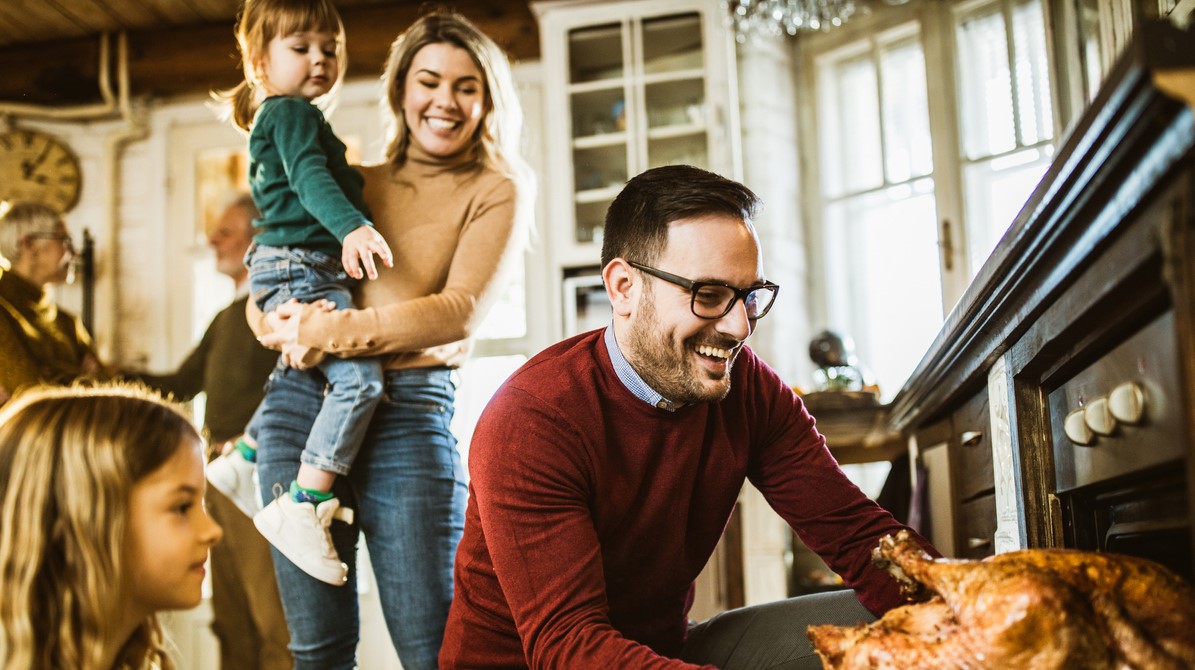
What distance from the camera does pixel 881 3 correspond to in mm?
3652

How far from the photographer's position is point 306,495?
1868 mm

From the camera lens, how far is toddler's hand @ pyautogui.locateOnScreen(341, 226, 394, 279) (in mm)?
1845

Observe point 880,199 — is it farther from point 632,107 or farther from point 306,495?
point 306,495

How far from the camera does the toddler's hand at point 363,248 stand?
1.84m

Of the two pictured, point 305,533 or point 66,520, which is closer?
point 66,520

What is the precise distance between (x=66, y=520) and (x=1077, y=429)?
107 cm

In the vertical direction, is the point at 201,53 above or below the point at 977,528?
above

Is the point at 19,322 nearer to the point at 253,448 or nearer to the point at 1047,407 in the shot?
the point at 253,448

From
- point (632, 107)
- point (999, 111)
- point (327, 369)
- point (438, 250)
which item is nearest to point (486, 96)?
point (438, 250)

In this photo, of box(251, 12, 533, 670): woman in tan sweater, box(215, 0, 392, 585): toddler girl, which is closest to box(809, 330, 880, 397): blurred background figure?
box(251, 12, 533, 670): woman in tan sweater

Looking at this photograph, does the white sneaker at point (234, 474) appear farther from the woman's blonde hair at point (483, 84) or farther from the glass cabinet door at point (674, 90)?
the glass cabinet door at point (674, 90)

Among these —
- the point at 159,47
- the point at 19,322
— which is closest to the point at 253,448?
the point at 19,322

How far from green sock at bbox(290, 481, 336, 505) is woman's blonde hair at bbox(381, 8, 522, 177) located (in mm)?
679

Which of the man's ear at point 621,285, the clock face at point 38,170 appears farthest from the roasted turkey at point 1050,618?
the clock face at point 38,170
